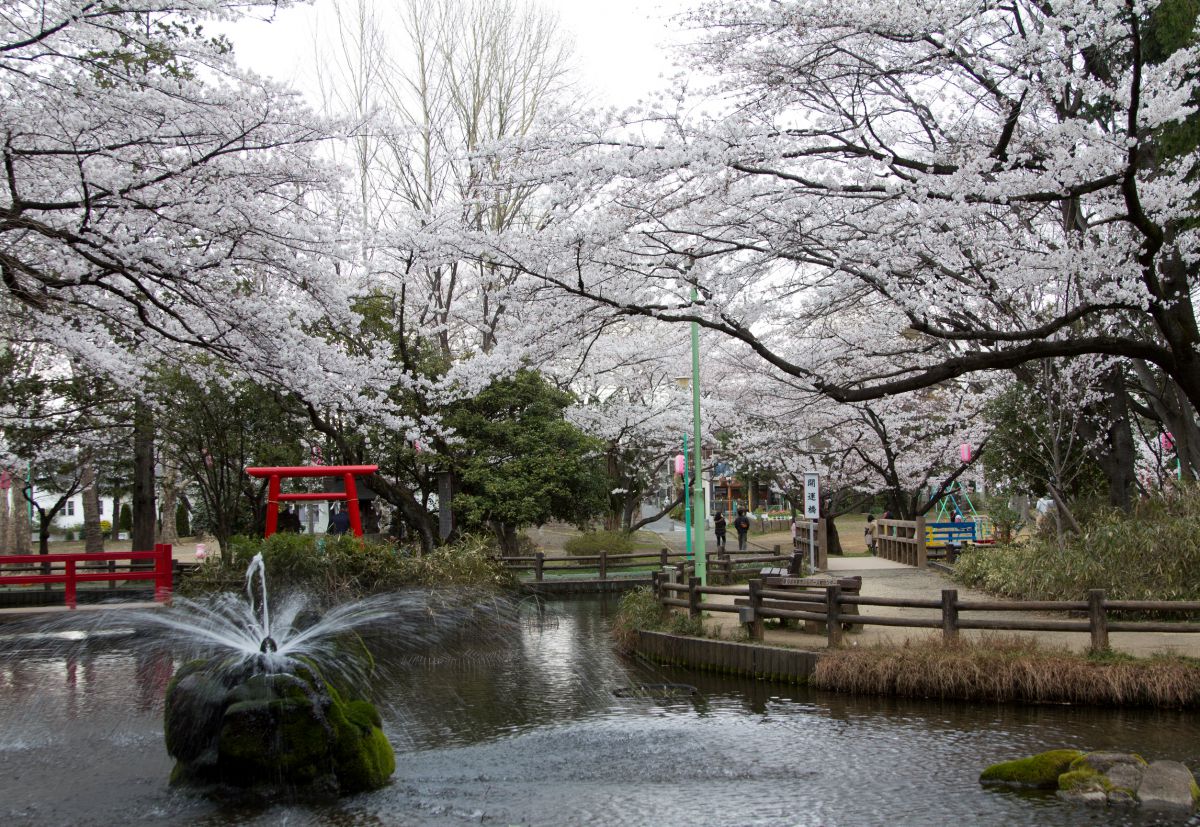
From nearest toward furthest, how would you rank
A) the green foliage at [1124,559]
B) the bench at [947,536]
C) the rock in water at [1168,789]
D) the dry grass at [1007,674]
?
the rock in water at [1168,789]
the dry grass at [1007,674]
the green foliage at [1124,559]
the bench at [947,536]

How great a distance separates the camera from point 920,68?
1164cm

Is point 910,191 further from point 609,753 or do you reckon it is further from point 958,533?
point 958,533

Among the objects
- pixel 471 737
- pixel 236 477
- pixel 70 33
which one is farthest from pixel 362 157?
pixel 471 737

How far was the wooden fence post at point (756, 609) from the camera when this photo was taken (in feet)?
41.9

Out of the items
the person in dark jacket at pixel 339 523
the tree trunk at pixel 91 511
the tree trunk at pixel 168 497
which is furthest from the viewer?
the tree trunk at pixel 168 497

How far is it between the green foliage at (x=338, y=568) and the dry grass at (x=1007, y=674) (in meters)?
6.84

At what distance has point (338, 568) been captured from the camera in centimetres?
1515

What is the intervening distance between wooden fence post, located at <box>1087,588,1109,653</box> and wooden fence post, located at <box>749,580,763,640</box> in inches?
153

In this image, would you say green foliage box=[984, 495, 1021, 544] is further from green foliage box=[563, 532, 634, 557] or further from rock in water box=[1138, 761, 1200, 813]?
rock in water box=[1138, 761, 1200, 813]

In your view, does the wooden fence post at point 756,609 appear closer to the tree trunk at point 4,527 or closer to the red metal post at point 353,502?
the red metal post at point 353,502

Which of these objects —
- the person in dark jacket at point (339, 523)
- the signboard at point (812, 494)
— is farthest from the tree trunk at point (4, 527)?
the signboard at point (812, 494)

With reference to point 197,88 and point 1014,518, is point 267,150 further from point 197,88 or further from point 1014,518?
point 1014,518

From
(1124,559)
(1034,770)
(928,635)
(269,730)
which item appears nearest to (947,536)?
(1124,559)

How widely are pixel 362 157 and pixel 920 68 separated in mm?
19662
